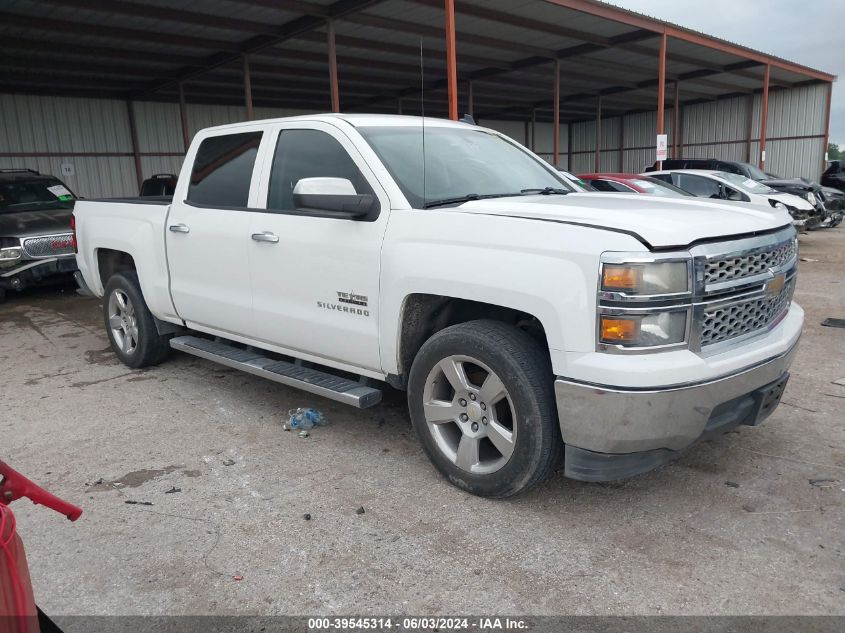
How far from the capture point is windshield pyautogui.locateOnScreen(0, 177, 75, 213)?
1037 centimetres

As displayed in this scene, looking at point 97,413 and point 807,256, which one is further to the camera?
point 807,256

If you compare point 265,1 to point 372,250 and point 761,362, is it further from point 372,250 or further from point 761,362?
point 761,362

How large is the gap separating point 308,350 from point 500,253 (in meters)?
1.58

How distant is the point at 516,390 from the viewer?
3094 millimetres

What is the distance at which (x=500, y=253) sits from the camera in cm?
312

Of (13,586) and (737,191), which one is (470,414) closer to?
(13,586)

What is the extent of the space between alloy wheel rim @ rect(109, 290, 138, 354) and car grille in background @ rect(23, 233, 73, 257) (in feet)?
13.2

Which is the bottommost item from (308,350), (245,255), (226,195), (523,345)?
(308,350)

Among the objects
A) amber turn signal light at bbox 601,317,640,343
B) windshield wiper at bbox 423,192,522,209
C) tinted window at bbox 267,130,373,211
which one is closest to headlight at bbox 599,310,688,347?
amber turn signal light at bbox 601,317,640,343

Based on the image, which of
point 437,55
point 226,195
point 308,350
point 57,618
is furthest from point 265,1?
point 57,618

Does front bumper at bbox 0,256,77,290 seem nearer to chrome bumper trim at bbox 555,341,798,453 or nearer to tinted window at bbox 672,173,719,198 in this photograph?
chrome bumper trim at bbox 555,341,798,453

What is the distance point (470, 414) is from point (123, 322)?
3915 mm

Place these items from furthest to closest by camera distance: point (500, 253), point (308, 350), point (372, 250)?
point (308, 350), point (372, 250), point (500, 253)

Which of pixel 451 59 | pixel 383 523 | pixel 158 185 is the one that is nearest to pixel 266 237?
pixel 383 523
